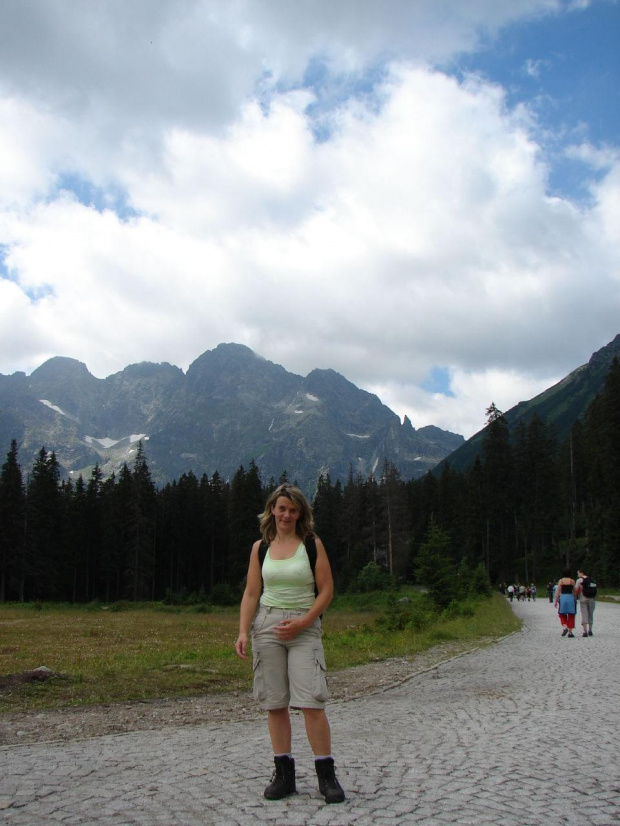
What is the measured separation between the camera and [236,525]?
72000 mm

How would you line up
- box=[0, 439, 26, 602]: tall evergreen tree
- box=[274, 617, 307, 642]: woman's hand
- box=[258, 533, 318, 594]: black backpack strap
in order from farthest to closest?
1. box=[0, 439, 26, 602]: tall evergreen tree
2. box=[258, 533, 318, 594]: black backpack strap
3. box=[274, 617, 307, 642]: woman's hand

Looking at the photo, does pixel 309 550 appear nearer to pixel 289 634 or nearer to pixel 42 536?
pixel 289 634

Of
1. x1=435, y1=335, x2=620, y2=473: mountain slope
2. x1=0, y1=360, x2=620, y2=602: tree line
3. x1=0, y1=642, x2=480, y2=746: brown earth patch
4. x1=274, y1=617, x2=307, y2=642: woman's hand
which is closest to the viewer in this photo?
x1=274, y1=617, x2=307, y2=642: woman's hand

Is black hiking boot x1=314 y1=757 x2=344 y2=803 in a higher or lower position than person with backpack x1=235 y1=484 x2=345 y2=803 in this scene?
lower

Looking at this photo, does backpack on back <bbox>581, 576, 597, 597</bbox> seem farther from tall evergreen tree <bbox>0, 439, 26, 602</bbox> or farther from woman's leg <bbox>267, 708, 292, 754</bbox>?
tall evergreen tree <bbox>0, 439, 26, 602</bbox>

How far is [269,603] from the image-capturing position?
4.84 metres

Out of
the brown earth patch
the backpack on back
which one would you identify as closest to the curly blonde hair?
the brown earth patch

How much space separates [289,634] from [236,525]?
68819mm

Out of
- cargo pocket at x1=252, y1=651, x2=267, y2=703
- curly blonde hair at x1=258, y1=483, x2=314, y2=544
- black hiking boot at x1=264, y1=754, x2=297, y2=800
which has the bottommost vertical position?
black hiking boot at x1=264, y1=754, x2=297, y2=800

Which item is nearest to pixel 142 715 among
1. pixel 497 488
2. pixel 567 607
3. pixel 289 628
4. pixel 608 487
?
pixel 289 628

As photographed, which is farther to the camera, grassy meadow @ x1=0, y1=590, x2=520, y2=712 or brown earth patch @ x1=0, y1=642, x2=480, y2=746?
grassy meadow @ x1=0, y1=590, x2=520, y2=712

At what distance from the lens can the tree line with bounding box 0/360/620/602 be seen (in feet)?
202

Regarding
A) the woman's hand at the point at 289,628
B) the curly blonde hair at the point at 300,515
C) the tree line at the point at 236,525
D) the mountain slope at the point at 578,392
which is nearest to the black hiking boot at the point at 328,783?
the woman's hand at the point at 289,628

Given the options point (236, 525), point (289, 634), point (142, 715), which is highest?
point (236, 525)
